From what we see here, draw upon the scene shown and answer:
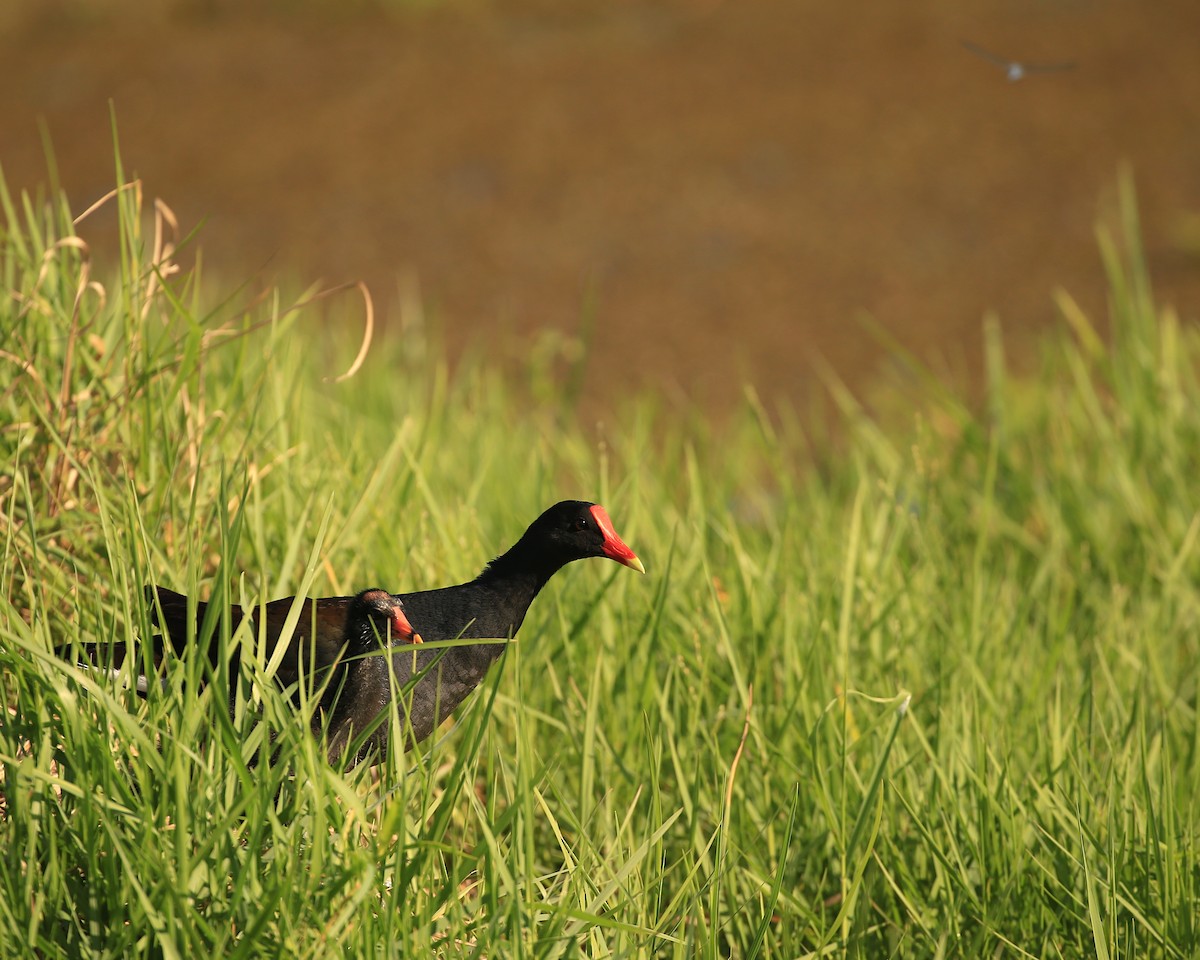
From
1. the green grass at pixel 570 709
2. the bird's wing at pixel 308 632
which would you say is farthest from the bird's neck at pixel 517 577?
the bird's wing at pixel 308 632

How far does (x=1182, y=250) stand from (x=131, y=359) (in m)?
7.58

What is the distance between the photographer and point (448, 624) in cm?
215

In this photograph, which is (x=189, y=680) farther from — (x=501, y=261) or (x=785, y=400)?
(x=501, y=261)

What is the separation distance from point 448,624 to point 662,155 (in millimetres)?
8358

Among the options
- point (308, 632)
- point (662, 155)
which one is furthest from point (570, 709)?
point (662, 155)

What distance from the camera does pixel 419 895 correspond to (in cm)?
177

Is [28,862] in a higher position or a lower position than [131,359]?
lower

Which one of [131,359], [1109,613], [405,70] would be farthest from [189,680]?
[405,70]

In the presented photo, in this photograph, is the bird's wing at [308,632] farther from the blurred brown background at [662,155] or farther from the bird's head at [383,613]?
the blurred brown background at [662,155]

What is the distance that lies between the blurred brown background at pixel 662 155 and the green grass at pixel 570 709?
361cm

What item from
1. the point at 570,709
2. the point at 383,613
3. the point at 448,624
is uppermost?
the point at 383,613

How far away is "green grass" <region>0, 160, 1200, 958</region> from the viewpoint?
1659 millimetres

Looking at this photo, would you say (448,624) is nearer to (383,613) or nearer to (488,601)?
(488,601)

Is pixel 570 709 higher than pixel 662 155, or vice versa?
pixel 662 155
